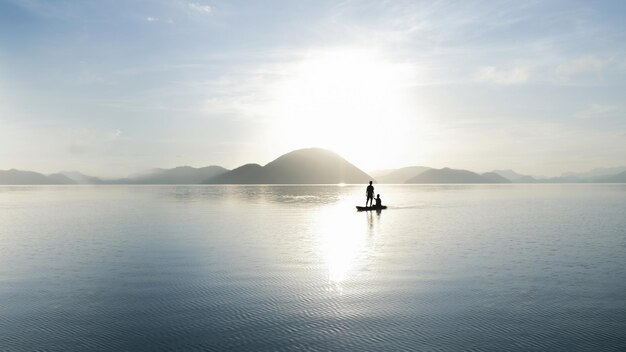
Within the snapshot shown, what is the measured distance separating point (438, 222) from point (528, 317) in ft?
115

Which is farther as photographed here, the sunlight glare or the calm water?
the sunlight glare

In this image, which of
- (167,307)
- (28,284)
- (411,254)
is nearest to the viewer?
(167,307)

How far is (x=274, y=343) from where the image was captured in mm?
12484

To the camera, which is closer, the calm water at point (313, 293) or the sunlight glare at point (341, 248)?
the calm water at point (313, 293)

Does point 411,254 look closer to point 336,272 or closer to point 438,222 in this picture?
point 336,272

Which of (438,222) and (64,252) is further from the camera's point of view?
→ (438,222)

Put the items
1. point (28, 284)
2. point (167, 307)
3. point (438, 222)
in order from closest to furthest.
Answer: point (167, 307), point (28, 284), point (438, 222)

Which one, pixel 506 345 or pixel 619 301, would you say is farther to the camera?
pixel 619 301

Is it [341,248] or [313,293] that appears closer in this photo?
[313,293]

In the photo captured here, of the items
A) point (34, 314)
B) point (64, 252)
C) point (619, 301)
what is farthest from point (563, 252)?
point (64, 252)

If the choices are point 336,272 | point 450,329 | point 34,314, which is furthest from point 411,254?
point 34,314

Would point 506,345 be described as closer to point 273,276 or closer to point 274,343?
point 274,343

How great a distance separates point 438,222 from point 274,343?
1561 inches

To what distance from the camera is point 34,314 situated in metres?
15.6
